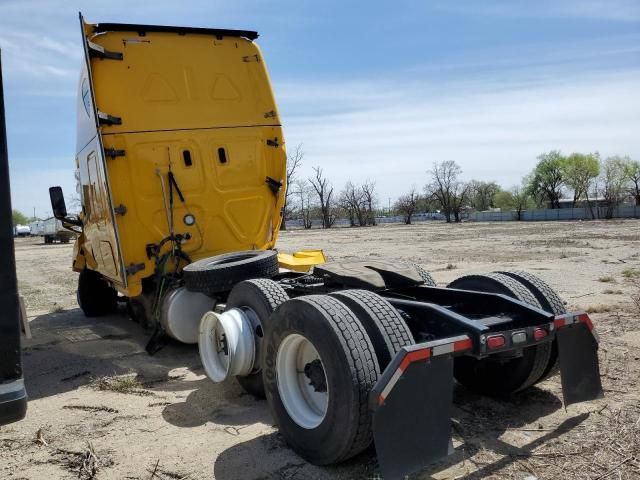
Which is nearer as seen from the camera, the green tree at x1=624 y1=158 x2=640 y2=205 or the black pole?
the black pole

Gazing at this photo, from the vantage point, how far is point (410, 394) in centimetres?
283

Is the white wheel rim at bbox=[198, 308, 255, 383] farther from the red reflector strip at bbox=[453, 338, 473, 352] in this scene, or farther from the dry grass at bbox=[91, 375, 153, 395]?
the red reflector strip at bbox=[453, 338, 473, 352]

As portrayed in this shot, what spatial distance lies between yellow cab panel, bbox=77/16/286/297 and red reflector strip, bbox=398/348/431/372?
433cm

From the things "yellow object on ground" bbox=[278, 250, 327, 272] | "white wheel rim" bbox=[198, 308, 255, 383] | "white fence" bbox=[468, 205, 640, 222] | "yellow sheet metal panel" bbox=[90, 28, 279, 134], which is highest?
"yellow sheet metal panel" bbox=[90, 28, 279, 134]

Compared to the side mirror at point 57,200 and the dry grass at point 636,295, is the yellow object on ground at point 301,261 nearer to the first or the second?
the side mirror at point 57,200

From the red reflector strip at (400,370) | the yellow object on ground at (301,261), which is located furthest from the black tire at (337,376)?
the yellow object on ground at (301,261)

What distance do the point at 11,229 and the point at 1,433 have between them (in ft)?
7.44

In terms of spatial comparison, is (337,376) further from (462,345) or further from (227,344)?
(227,344)

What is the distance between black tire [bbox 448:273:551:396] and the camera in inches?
150

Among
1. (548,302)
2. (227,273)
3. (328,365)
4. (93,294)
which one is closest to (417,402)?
(328,365)

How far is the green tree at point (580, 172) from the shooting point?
3371 inches

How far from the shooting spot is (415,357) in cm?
282

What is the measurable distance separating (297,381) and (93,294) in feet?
21.7

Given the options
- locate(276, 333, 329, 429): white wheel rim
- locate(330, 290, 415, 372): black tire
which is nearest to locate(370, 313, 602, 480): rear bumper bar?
locate(330, 290, 415, 372): black tire
